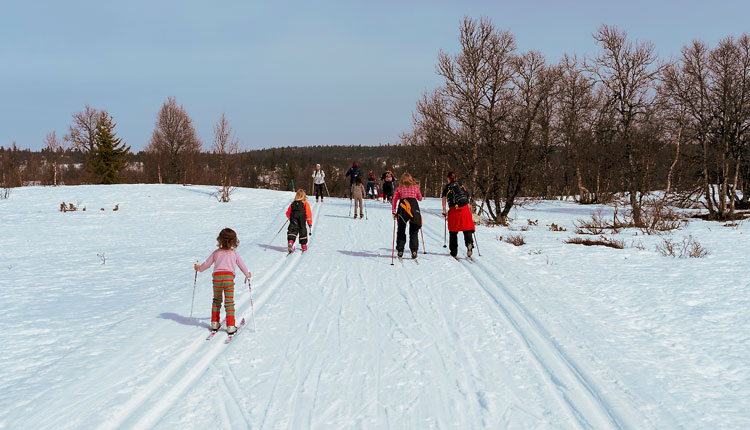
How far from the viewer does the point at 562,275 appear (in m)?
8.57

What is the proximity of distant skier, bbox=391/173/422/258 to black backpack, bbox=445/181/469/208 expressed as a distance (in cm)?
75

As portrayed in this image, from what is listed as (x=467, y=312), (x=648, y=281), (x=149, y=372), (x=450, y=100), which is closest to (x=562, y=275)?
(x=648, y=281)

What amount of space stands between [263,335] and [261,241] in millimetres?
8382

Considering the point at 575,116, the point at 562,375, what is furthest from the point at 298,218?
the point at 575,116

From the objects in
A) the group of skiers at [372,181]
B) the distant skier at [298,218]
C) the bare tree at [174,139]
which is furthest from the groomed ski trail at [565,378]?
the bare tree at [174,139]

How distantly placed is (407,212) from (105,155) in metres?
52.9

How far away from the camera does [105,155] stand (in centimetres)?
5072

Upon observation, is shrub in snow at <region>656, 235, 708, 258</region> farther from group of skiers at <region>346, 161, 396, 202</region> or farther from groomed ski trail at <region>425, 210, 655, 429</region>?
group of skiers at <region>346, 161, 396, 202</region>

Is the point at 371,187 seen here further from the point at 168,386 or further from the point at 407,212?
the point at 168,386

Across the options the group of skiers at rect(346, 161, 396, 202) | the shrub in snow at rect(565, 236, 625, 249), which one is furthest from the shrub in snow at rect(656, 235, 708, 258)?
the group of skiers at rect(346, 161, 396, 202)

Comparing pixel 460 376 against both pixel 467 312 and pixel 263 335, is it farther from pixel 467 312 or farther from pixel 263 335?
pixel 263 335

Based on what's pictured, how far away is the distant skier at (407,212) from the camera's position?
9953 mm

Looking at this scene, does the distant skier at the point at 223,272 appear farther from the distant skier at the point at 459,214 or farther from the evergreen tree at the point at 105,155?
→ the evergreen tree at the point at 105,155

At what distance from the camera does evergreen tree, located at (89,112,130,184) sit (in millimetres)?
50469
